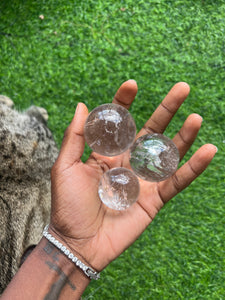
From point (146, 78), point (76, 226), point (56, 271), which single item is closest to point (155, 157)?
point (76, 226)

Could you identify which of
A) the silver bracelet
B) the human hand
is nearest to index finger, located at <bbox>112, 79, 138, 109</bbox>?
the human hand

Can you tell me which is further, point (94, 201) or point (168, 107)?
point (168, 107)

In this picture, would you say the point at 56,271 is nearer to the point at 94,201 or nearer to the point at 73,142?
the point at 94,201

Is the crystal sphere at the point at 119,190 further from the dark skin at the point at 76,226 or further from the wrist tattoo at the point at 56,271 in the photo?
the wrist tattoo at the point at 56,271

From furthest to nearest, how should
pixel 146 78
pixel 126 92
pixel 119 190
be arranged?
pixel 146 78, pixel 126 92, pixel 119 190

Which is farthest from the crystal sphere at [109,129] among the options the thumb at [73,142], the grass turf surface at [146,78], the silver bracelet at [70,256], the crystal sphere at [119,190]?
the grass turf surface at [146,78]

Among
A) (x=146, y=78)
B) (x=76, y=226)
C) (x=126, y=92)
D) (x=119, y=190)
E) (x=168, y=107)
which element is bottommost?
(x=76, y=226)

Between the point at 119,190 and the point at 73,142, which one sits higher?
the point at 73,142

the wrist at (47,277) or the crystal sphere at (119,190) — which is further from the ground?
the crystal sphere at (119,190)
